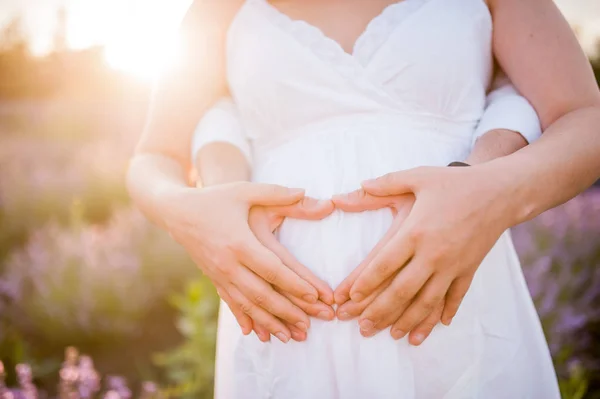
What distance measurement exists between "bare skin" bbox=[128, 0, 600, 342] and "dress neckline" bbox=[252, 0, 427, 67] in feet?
0.17

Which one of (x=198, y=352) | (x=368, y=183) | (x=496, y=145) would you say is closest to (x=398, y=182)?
(x=368, y=183)

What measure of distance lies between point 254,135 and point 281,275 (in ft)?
1.57

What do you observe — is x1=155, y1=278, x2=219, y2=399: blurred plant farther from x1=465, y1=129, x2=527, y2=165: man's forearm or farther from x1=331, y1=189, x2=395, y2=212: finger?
x1=465, y1=129, x2=527, y2=165: man's forearm

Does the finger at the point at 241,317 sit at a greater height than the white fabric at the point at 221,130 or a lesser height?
lesser

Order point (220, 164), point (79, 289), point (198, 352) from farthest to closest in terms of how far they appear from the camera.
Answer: point (79, 289) → point (198, 352) → point (220, 164)

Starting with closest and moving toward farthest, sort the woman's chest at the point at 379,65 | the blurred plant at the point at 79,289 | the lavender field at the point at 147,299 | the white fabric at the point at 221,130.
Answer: the woman's chest at the point at 379,65 < the white fabric at the point at 221,130 < the lavender field at the point at 147,299 < the blurred plant at the point at 79,289

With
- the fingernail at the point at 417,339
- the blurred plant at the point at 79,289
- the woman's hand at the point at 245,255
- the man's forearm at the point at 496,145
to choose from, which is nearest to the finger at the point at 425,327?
the fingernail at the point at 417,339

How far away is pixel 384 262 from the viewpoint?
0.94 m

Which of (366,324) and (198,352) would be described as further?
(198,352)

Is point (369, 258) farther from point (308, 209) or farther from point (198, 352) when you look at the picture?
point (198, 352)

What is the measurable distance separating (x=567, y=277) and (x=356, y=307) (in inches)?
102

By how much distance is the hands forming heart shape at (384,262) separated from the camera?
93 centimetres

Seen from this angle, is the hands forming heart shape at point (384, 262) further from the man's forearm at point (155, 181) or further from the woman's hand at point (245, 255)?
the man's forearm at point (155, 181)

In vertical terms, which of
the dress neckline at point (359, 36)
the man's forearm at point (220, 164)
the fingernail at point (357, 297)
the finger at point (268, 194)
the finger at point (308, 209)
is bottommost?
the fingernail at point (357, 297)
